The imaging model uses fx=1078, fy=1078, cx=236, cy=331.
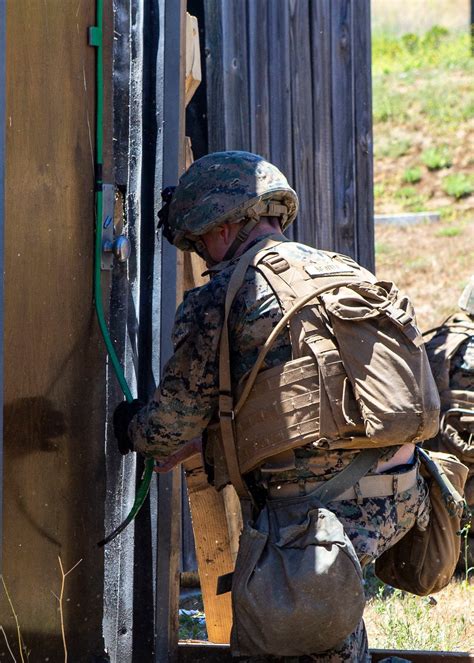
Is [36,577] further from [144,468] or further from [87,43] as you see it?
[87,43]

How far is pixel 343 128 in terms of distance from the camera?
671 cm

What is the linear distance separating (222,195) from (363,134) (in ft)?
10.7

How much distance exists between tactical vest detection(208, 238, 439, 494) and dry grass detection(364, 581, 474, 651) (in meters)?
1.65

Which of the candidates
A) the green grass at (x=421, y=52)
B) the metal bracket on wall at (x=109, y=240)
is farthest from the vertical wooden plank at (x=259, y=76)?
the green grass at (x=421, y=52)

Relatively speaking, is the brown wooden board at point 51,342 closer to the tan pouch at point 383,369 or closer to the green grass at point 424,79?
the tan pouch at point 383,369

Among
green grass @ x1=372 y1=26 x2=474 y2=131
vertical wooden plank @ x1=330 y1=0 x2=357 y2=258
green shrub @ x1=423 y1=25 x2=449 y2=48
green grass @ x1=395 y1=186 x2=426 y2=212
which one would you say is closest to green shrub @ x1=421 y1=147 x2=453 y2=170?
green grass @ x1=395 y1=186 x2=426 y2=212

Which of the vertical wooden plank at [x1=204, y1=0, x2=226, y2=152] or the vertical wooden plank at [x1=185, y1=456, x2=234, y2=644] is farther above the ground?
the vertical wooden plank at [x1=204, y1=0, x2=226, y2=152]

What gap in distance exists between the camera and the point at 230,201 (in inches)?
147

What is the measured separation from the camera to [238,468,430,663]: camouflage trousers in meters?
3.51

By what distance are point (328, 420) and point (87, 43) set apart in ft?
5.42

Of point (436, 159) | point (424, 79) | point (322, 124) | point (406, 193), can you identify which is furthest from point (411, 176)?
point (322, 124)

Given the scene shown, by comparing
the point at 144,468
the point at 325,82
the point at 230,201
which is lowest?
the point at 144,468

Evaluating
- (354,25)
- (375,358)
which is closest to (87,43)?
(375,358)

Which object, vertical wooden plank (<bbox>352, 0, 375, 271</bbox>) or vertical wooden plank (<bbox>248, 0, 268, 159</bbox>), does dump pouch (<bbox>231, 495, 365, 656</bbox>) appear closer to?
vertical wooden plank (<bbox>248, 0, 268, 159</bbox>)
